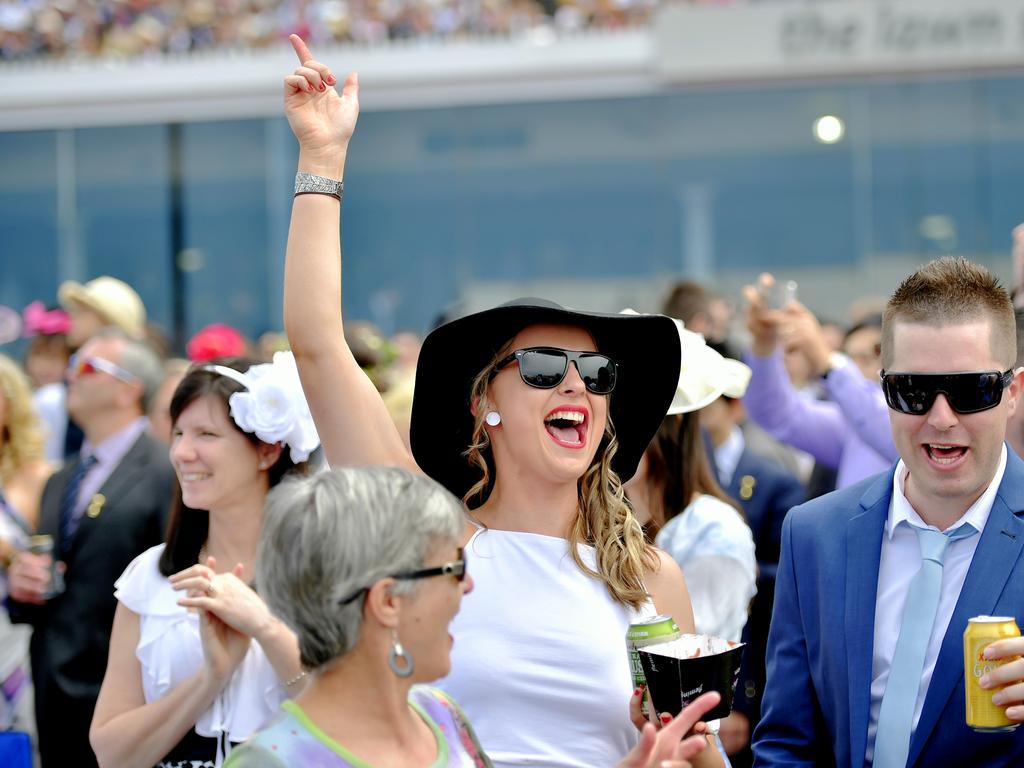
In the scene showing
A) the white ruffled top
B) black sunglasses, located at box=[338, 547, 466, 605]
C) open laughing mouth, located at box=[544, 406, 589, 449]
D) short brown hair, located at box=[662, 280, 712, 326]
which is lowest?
the white ruffled top

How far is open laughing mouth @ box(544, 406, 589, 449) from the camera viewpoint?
286 centimetres

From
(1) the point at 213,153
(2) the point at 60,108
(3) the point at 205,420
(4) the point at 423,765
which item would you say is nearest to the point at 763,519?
(3) the point at 205,420

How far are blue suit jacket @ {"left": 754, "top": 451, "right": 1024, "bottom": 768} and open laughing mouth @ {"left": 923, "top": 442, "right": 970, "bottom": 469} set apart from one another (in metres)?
0.13

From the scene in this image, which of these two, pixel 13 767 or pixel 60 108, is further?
pixel 60 108

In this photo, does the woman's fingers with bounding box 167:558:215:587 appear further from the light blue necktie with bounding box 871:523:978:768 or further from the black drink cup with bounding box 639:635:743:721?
the light blue necktie with bounding box 871:523:978:768

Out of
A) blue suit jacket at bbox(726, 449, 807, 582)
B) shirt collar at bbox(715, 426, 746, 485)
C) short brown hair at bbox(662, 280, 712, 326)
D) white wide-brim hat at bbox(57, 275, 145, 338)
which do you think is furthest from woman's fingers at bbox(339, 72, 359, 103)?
white wide-brim hat at bbox(57, 275, 145, 338)

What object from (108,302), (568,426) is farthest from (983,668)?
(108,302)

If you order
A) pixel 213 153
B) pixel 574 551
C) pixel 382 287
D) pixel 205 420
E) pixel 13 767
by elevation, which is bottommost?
pixel 13 767

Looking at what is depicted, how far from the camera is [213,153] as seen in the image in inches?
757

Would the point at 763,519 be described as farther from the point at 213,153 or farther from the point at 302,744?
the point at 213,153

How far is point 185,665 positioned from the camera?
3.48 metres

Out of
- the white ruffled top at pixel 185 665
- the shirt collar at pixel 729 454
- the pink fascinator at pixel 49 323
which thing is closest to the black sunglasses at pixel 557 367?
the white ruffled top at pixel 185 665

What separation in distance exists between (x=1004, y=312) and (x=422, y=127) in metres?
16.4

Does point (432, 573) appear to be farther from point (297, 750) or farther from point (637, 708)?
point (637, 708)
